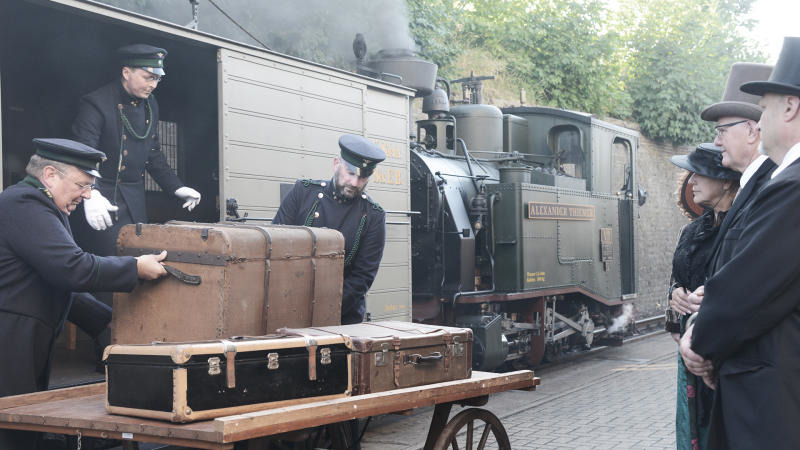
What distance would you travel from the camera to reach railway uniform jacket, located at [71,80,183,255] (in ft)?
16.1

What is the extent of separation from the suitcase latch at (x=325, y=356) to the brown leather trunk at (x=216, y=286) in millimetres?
377

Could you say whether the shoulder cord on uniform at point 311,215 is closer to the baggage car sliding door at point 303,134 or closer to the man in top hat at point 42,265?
the baggage car sliding door at point 303,134

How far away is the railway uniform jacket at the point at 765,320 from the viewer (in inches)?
93.3

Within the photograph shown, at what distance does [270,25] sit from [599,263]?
5968 mm

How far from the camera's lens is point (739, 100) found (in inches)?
154

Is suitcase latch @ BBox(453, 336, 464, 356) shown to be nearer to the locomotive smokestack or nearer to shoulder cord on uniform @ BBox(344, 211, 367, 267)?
shoulder cord on uniform @ BBox(344, 211, 367, 267)

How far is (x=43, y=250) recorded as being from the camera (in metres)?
3.10

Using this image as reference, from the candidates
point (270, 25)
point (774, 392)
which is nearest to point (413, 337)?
point (774, 392)

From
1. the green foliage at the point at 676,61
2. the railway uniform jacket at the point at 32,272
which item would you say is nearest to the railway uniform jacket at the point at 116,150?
the railway uniform jacket at the point at 32,272

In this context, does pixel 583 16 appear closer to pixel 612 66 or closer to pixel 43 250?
pixel 612 66

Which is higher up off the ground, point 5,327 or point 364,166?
point 364,166

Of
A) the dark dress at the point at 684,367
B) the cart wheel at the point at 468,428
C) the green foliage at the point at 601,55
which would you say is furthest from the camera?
the green foliage at the point at 601,55

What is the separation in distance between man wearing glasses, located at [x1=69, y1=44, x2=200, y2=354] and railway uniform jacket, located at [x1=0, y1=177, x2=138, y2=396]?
1.38m

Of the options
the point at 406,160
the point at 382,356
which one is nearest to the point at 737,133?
the point at 382,356
